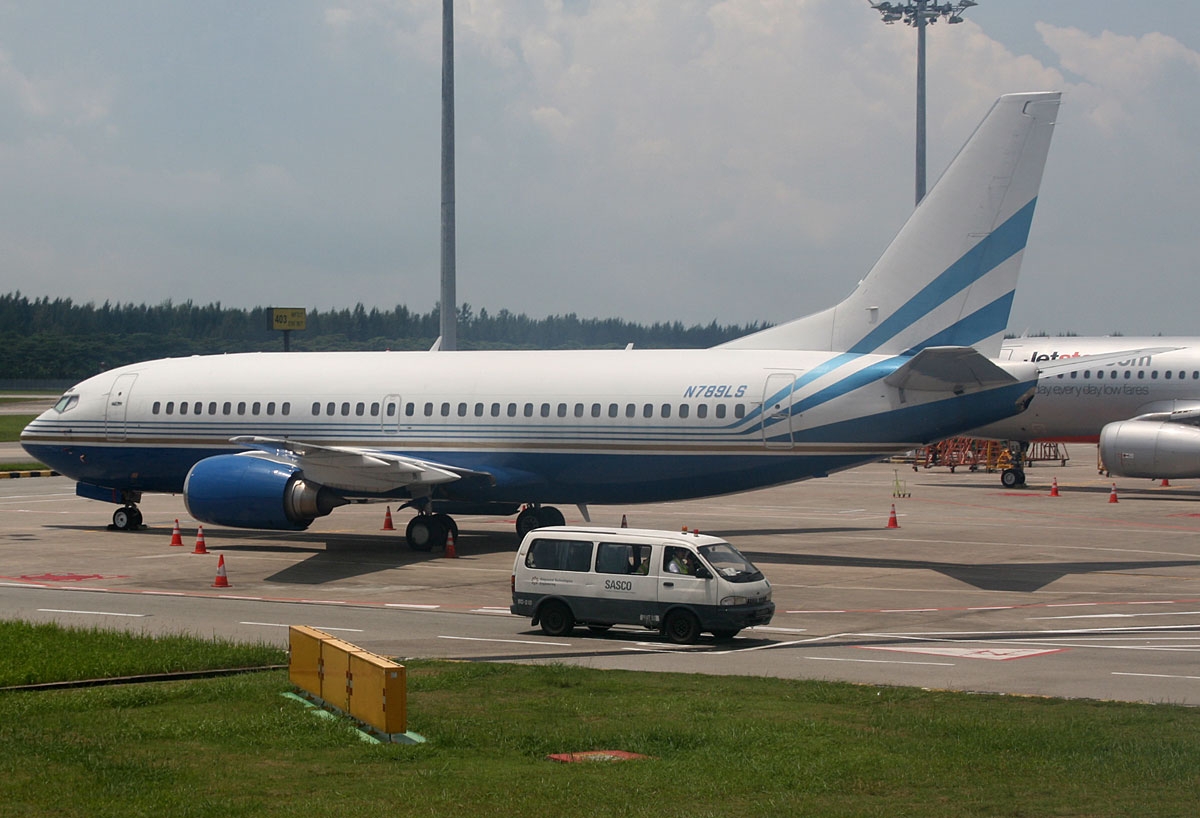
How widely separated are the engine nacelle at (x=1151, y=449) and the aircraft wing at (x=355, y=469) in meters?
24.4

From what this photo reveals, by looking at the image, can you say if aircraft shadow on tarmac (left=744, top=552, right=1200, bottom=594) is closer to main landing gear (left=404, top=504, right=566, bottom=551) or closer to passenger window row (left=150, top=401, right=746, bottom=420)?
passenger window row (left=150, top=401, right=746, bottom=420)

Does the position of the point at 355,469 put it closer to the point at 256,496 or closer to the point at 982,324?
the point at 256,496

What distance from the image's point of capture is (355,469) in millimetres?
32156

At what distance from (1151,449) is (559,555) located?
30963 mm

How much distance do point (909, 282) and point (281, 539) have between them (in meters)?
18.3

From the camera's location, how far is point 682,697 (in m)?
16.1

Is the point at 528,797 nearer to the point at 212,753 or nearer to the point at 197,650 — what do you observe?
the point at 212,753

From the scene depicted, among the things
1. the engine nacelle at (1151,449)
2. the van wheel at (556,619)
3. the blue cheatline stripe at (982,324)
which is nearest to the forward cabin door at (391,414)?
the blue cheatline stripe at (982,324)

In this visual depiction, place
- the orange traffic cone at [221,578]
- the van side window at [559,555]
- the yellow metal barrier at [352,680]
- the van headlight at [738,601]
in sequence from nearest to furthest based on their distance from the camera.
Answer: the yellow metal barrier at [352,680]
the van headlight at [738,601]
the van side window at [559,555]
the orange traffic cone at [221,578]

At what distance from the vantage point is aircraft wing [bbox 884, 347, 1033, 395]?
28.1 m

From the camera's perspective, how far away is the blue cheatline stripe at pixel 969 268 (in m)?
30.1

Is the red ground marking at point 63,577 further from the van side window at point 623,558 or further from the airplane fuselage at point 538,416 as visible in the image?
the van side window at point 623,558

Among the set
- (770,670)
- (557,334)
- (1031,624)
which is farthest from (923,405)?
(557,334)

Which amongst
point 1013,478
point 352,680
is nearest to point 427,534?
point 352,680
